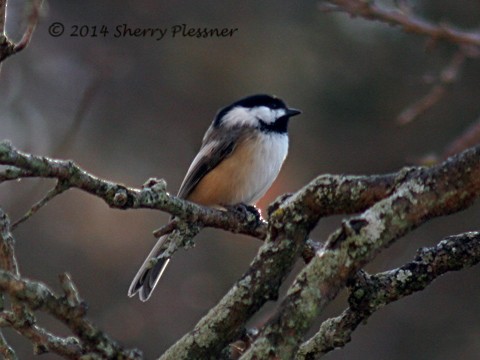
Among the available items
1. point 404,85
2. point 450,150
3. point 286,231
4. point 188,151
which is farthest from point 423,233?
point 286,231

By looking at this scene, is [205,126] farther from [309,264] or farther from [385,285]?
[309,264]

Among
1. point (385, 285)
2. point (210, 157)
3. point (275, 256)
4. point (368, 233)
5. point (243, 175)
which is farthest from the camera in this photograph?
point (210, 157)

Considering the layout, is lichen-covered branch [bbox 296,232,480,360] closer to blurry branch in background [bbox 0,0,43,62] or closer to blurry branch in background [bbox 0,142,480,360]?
blurry branch in background [bbox 0,142,480,360]

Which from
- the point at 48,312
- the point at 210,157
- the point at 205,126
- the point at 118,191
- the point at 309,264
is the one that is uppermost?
the point at 205,126

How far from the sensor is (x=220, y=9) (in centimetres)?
1183

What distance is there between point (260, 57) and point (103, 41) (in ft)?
6.38

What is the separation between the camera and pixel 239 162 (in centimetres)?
568

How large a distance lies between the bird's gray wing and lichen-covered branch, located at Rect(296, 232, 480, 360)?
3055 millimetres

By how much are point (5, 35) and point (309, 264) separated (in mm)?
1049

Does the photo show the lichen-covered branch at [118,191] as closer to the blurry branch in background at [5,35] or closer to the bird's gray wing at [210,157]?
the blurry branch in background at [5,35]

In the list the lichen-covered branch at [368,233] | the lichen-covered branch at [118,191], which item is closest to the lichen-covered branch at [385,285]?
the lichen-covered branch at [368,233]

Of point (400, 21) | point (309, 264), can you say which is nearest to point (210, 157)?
point (400, 21)

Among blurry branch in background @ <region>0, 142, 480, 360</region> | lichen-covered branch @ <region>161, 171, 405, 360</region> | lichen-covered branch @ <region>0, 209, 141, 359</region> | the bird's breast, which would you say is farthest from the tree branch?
lichen-covered branch @ <region>0, 209, 141, 359</region>

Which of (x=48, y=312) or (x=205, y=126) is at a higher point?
(x=205, y=126)
